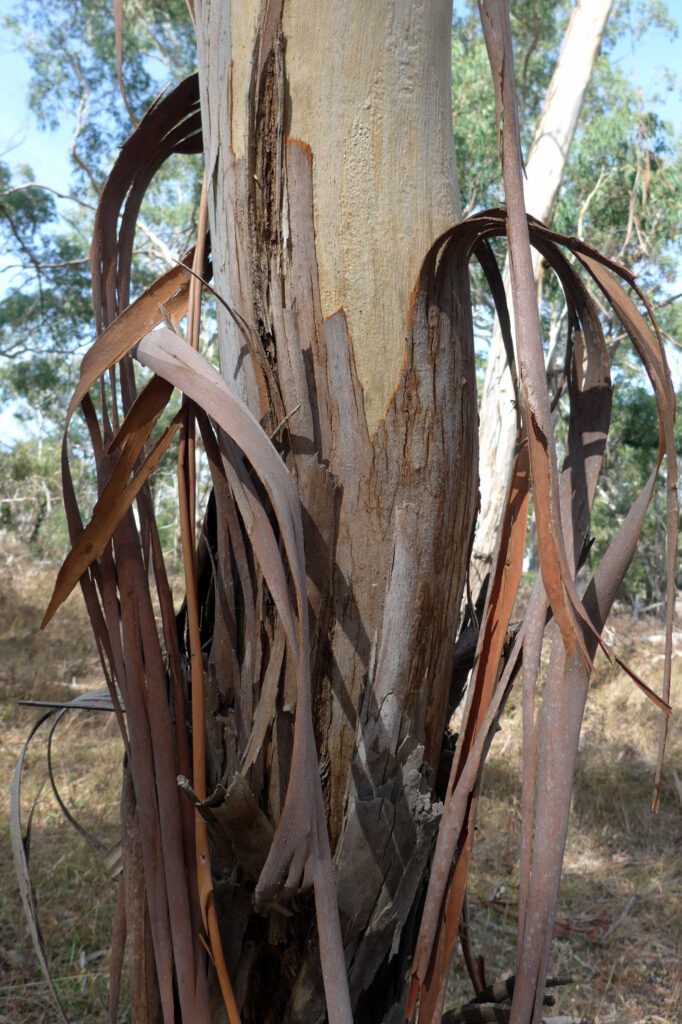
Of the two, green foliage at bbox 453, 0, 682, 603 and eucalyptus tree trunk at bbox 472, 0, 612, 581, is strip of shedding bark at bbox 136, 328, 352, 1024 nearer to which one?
eucalyptus tree trunk at bbox 472, 0, 612, 581

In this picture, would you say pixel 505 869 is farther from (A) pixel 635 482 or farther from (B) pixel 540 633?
(A) pixel 635 482

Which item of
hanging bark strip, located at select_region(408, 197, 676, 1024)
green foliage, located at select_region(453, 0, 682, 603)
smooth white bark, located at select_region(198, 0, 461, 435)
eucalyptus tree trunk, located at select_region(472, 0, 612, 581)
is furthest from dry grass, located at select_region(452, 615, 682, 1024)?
green foliage, located at select_region(453, 0, 682, 603)

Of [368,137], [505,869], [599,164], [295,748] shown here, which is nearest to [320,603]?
[295,748]

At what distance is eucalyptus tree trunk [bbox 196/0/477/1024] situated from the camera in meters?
0.58

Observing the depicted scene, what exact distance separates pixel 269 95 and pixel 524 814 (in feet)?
1.79

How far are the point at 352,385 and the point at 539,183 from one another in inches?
156

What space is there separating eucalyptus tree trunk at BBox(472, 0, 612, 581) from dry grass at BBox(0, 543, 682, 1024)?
1102 mm

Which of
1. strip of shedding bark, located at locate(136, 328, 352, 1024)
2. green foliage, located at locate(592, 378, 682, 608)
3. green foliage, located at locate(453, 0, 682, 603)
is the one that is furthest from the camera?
green foliage, located at locate(592, 378, 682, 608)

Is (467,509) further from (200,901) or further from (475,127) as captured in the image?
(475,127)

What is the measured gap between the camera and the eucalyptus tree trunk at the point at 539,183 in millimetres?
3568

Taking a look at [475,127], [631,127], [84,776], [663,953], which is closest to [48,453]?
[475,127]

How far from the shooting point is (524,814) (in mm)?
549

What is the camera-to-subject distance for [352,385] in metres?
0.60

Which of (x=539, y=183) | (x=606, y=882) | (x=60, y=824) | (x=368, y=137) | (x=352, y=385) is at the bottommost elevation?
(x=606, y=882)
